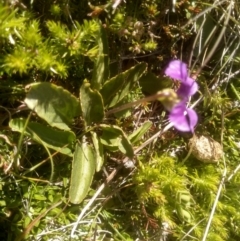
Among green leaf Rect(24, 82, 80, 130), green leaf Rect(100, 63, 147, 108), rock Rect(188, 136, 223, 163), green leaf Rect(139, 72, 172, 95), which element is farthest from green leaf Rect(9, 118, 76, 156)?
rock Rect(188, 136, 223, 163)

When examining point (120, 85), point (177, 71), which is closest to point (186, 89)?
point (177, 71)

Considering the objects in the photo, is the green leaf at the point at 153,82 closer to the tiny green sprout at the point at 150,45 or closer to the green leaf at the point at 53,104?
the tiny green sprout at the point at 150,45

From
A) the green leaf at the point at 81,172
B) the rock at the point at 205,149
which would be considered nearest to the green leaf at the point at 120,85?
the green leaf at the point at 81,172

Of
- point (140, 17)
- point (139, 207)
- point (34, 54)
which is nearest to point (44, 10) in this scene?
point (34, 54)

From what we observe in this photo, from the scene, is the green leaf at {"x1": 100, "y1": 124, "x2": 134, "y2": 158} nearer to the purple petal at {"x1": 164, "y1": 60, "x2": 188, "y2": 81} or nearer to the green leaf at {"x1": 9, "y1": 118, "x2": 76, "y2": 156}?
the green leaf at {"x1": 9, "y1": 118, "x2": 76, "y2": 156}

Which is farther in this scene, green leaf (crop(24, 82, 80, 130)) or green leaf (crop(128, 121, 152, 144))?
green leaf (crop(128, 121, 152, 144))
